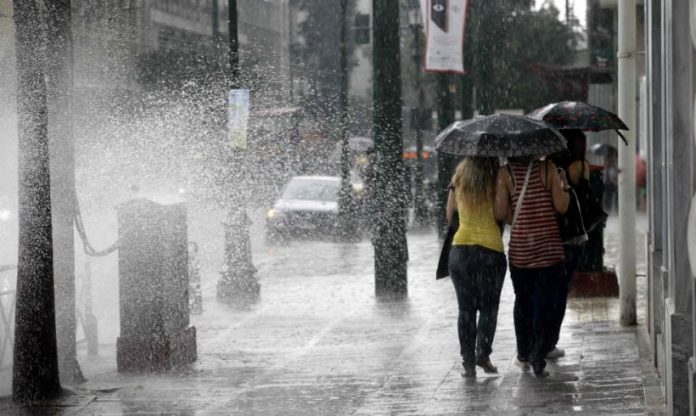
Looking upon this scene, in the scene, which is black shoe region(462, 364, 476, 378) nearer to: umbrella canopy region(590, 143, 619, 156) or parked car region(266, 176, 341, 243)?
parked car region(266, 176, 341, 243)

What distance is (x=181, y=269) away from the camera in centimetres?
1073

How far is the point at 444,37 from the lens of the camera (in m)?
19.9

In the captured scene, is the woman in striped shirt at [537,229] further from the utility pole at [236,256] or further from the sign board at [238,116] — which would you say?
the sign board at [238,116]

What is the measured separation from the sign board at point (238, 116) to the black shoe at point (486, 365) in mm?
8579

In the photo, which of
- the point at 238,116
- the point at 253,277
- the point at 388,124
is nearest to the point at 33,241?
the point at 253,277

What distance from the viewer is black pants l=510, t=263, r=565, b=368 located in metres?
9.44

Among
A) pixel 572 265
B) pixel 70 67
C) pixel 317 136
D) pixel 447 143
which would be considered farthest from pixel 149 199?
pixel 317 136

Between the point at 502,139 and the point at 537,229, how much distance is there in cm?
66

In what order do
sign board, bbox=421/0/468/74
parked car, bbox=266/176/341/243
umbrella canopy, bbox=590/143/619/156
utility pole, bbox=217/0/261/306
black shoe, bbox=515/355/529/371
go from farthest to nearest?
umbrella canopy, bbox=590/143/619/156 < parked car, bbox=266/176/341/243 < sign board, bbox=421/0/468/74 < utility pole, bbox=217/0/261/306 < black shoe, bbox=515/355/529/371

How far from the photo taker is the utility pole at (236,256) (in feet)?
53.1

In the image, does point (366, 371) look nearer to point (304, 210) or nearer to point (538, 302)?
point (538, 302)

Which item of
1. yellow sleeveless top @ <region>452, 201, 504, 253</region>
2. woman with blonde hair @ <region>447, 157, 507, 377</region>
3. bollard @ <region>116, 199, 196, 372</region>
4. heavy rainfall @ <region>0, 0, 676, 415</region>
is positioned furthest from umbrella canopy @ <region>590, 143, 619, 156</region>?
yellow sleeveless top @ <region>452, 201, 504, 253</region>

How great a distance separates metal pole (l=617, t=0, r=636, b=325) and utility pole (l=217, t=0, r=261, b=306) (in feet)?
16.7

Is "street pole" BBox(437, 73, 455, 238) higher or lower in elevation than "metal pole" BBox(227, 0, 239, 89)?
lower
